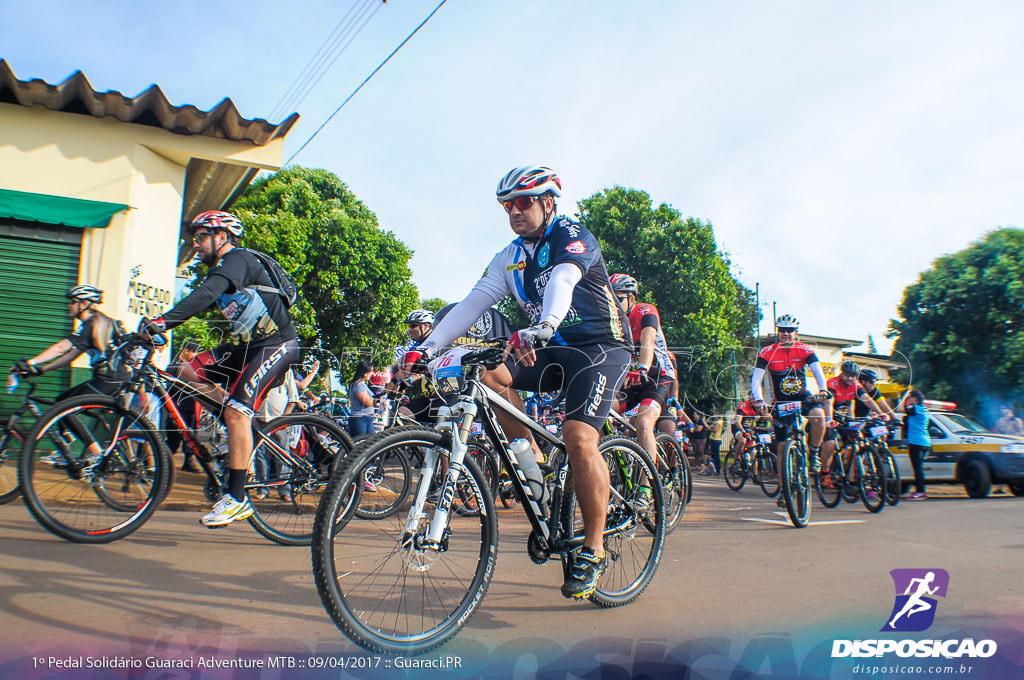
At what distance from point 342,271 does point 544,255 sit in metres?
21.6

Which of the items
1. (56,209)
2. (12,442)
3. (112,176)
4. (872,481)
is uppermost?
(112,176)

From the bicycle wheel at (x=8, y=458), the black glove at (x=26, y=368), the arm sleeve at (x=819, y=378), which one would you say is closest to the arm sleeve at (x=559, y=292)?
the black glove at (x=26, y=368)

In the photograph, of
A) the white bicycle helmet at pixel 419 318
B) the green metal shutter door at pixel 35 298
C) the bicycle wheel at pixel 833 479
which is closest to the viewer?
the white bicycle helmet at pixel 419 318

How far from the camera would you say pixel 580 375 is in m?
3.21

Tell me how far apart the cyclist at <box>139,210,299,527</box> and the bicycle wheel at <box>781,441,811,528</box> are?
4601 mm

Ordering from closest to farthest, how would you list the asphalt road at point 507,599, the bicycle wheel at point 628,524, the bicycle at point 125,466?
1. the asphalt road at point 507,599
2. the bicycle wheel at point 628,524
3. the bicycle at point 125,466

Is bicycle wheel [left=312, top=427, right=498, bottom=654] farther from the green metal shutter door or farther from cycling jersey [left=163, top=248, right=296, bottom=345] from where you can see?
the green metal shutter door

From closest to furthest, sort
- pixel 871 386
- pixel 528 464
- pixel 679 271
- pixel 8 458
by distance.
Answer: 1. pixel 528 464
2. pixel 8 458
3. pixel 871 386
4. pixel 679 271

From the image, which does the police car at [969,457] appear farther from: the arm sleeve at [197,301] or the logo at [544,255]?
the arm sleeve at [197,301]

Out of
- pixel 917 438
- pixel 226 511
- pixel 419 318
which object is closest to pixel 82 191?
pixel 419 318

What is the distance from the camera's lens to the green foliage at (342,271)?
22.8 m

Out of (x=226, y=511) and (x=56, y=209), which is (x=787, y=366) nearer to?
(x=226, y=511)

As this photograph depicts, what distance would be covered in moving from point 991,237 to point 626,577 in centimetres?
3155

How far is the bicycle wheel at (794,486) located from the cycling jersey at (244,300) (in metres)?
4.66
